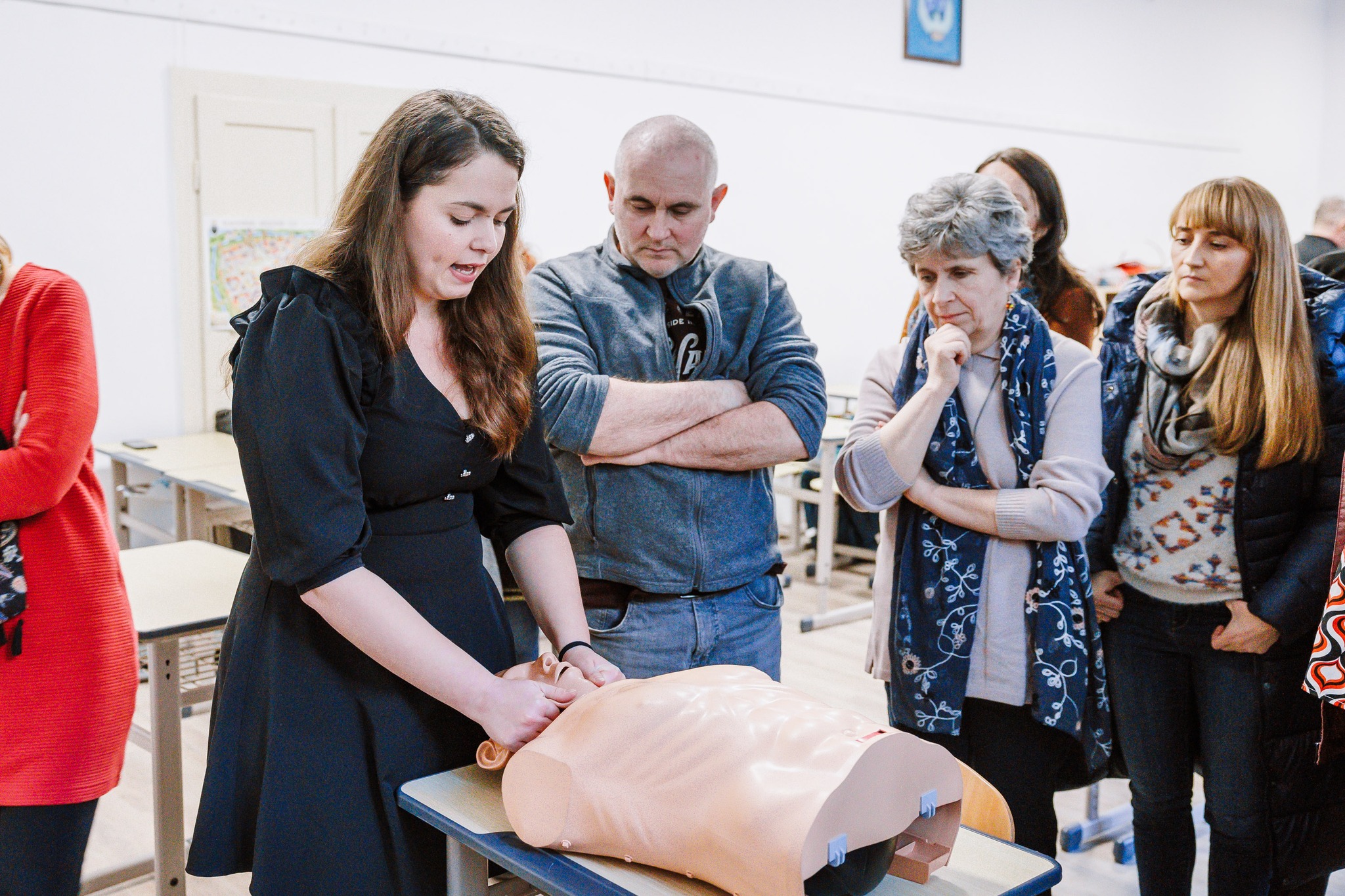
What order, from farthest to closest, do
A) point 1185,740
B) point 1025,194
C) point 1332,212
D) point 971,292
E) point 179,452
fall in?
point 1332,212 < point 179,452 < point 1025,194 < point 1185,740 < point 971,292

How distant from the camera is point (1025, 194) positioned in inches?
99.7

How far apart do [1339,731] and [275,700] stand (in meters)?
1.63

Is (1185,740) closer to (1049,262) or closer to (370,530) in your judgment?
(1049,262)

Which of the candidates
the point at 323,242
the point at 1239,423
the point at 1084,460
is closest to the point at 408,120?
the point at 323,242

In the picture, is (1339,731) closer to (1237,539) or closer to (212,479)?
(1237,539)

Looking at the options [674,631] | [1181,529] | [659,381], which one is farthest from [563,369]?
[1181,529]

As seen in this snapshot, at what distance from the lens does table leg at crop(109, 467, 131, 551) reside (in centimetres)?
429

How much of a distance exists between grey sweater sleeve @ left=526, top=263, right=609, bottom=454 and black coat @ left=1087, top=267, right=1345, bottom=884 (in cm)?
110

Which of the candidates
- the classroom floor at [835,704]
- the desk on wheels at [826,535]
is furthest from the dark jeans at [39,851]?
the desk on wheels at [826,535]

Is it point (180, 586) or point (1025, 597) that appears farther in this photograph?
point (180, 586)

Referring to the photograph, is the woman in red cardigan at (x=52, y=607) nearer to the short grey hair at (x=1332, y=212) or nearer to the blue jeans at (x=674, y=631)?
the blue jeans at (x=674, y=631)

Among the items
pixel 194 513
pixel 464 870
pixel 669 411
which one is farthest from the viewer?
pixel 194 513

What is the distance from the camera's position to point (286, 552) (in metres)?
1.18

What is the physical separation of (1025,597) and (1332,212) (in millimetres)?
4937
